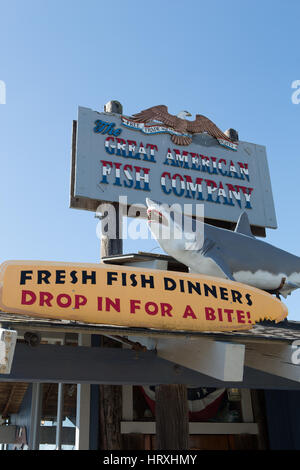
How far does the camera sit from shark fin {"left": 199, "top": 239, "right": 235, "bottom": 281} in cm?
630

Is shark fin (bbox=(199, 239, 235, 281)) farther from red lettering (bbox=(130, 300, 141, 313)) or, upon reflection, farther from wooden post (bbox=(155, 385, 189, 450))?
red lettering (bbox=(130, 300, 141, 313))

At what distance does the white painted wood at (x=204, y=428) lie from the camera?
6242mm

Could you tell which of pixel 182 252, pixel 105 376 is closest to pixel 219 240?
pixel 182 252

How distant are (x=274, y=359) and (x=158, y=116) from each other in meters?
5.55

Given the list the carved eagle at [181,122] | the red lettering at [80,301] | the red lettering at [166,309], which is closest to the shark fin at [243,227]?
the carved eagle at [181,122]

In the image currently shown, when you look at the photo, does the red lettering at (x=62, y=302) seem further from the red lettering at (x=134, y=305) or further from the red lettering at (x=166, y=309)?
the red lettering at (x=166, y=309)

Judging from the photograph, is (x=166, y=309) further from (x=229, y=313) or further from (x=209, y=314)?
(x=229, y=313)

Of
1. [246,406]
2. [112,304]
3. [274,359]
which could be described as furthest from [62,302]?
[246,406]

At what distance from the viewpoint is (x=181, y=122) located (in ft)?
29.4

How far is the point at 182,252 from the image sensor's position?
6352 millimetres

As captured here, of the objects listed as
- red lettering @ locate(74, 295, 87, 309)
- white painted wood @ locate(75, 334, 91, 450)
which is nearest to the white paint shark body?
white painted wood @ locate(75, 334, 91, 450)

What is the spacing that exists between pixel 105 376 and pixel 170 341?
2.49 ft

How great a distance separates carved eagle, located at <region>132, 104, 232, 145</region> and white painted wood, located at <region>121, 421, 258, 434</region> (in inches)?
194
